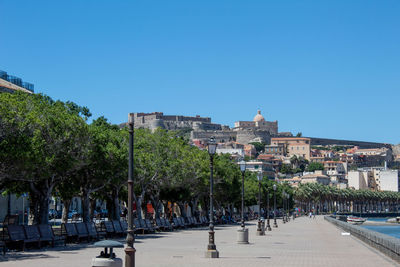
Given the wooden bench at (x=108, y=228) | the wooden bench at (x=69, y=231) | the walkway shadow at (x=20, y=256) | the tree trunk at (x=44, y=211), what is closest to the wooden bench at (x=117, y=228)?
the wooden bench at (x=108, y=228)

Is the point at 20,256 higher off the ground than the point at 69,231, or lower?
lower

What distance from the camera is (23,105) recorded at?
2694cm

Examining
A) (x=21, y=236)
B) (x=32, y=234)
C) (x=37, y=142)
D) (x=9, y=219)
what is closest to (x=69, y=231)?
(x=32, y=234)

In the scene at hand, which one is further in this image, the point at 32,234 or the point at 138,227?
the point at 138,227

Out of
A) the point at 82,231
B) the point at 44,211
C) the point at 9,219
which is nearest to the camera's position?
the point at 82,231

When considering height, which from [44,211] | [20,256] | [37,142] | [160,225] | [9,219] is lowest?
[20,256]

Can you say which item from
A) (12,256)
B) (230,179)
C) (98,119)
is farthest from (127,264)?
(230,179)

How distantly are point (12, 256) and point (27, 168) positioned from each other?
5769 millimetres

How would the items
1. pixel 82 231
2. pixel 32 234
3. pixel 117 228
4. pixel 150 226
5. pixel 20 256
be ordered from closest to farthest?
pixel 20 256 < pixel 32 234 < pixel 82 231 < pixel 117 228 < pixel 150 226

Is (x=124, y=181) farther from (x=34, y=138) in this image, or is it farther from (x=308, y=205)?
(x=308, y=205)

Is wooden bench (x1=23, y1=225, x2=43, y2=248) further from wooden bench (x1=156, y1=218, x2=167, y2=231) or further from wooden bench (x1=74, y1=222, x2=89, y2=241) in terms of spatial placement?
wooden bench (x1=156, y1=218, x2=167, y2=231)

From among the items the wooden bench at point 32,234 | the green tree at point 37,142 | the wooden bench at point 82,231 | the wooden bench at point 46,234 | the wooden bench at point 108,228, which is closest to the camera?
the wooden bench at point 32,234

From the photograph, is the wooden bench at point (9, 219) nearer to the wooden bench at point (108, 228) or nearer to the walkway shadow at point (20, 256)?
the wooden bench at point (108, 228)

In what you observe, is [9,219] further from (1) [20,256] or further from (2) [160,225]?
(2) [160,225]
